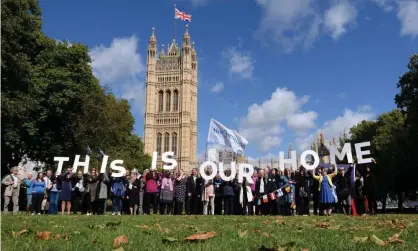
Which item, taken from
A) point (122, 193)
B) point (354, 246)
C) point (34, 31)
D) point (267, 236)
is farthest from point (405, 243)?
point (34, 31)

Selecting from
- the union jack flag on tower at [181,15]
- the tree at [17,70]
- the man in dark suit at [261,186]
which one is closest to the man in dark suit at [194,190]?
the man in dark suit at [261,186]

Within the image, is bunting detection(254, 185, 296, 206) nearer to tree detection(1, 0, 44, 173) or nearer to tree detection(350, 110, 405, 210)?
tree detection(350, 110, 405, 210)

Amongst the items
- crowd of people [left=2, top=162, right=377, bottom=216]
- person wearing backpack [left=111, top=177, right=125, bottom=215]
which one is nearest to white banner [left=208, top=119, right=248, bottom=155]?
crowd of people [left=2, top=162, right=377, bottom=216]

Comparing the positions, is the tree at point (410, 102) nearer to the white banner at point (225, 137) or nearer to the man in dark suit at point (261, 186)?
the white banner at point (225, 137)

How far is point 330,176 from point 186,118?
99279 millimetres

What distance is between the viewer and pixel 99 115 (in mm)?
31516

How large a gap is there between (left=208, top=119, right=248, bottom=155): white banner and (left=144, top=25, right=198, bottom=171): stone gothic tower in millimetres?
91004

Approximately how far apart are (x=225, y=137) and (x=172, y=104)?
9451 centimetres

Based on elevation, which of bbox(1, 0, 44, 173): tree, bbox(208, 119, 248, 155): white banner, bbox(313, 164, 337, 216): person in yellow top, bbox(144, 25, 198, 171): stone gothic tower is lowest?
bbox(313, 164, 337, 216): person in yellow top

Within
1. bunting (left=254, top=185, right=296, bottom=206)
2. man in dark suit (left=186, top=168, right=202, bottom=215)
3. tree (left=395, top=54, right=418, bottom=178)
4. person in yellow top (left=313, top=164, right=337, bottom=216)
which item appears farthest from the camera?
tree (left=395, top=54, right=418, bottom=178)

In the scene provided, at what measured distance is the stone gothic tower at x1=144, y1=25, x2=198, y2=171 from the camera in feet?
371

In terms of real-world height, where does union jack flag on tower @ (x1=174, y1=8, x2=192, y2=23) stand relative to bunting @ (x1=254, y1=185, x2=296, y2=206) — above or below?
above

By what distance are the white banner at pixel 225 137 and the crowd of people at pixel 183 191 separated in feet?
10.8

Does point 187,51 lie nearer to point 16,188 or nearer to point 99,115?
point 99,115
